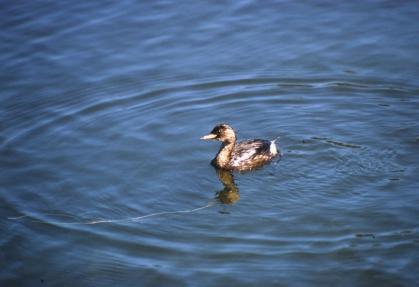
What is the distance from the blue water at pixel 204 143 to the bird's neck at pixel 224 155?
0.19 metres

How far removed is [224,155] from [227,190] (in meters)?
0.95

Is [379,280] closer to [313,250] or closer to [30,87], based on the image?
[313,250]

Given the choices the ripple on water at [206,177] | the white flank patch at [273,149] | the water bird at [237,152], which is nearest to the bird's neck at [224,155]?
the water bird at [237,152]

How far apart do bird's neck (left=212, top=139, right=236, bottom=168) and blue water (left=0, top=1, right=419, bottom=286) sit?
0.61ft

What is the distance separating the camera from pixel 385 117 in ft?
43.7

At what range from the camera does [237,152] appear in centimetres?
1286

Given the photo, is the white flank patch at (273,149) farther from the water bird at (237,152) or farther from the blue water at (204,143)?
the blue water at (204,143)

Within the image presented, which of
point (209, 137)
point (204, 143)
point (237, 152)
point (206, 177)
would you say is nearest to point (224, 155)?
point (237, 152)

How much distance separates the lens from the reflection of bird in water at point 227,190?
11547 millimetres

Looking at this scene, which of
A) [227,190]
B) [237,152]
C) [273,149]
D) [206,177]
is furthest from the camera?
[237,152]

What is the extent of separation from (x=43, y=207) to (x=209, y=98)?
14.6 ft

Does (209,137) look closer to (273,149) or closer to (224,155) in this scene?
(224,155)

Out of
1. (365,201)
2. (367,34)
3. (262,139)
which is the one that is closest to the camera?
(365,201)

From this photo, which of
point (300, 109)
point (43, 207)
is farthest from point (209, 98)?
point (43, 207)
